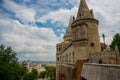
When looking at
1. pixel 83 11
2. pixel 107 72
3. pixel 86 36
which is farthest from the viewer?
pixel 83 11

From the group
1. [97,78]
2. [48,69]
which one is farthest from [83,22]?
[48,69]

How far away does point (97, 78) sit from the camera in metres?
10.3

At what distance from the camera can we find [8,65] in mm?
29141

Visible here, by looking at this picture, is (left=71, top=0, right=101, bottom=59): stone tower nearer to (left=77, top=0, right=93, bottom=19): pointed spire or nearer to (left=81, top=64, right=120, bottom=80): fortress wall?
(left=77, top=0, right=93, bottom=19): pointed spire

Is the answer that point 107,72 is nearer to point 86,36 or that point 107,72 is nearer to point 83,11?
point 86,36

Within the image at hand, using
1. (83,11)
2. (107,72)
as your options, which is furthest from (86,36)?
(107,72)

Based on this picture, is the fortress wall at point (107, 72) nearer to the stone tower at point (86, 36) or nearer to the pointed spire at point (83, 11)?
the stone tower at point (86, 36)

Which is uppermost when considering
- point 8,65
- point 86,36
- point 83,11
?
point 83,11

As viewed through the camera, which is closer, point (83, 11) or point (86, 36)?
point (86, 36)

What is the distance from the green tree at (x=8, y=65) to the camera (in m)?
28.3

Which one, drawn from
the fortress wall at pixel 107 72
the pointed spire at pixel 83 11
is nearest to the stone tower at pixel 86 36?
the pointed spire at pixel 83 11

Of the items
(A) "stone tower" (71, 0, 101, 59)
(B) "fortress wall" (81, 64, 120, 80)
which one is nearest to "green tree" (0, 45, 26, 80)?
(A) "stone tower" (71, 0, 101, 59)

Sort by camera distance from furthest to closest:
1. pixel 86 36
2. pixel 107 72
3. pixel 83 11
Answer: pixel 83 11
pixel 86 36
pixel 107 72

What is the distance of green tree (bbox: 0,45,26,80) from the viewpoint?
2830 cm
